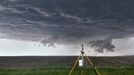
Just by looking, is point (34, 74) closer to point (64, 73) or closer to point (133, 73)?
point (64, 73)

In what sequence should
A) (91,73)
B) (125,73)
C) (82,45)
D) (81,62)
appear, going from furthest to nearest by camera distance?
(125,73)
(91,73)
(82,45)
(81,62)

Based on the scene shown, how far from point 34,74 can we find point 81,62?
3516 centimetres

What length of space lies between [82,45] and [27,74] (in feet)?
110

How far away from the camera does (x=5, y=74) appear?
201ft

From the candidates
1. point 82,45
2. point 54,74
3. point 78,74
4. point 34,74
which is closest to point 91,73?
point 78,74

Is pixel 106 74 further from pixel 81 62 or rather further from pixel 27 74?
pixel 81 62

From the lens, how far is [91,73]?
59688 millimetres

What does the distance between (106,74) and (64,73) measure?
7.53m

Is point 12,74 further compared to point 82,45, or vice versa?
point 12,74

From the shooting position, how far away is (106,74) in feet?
198

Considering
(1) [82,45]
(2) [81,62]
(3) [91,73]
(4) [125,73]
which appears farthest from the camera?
(4) [125,73]

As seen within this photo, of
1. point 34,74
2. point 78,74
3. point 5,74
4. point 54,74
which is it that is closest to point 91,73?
point 78,74

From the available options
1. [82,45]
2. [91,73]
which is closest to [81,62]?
[82,45]

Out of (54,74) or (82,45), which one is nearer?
(82,45)
